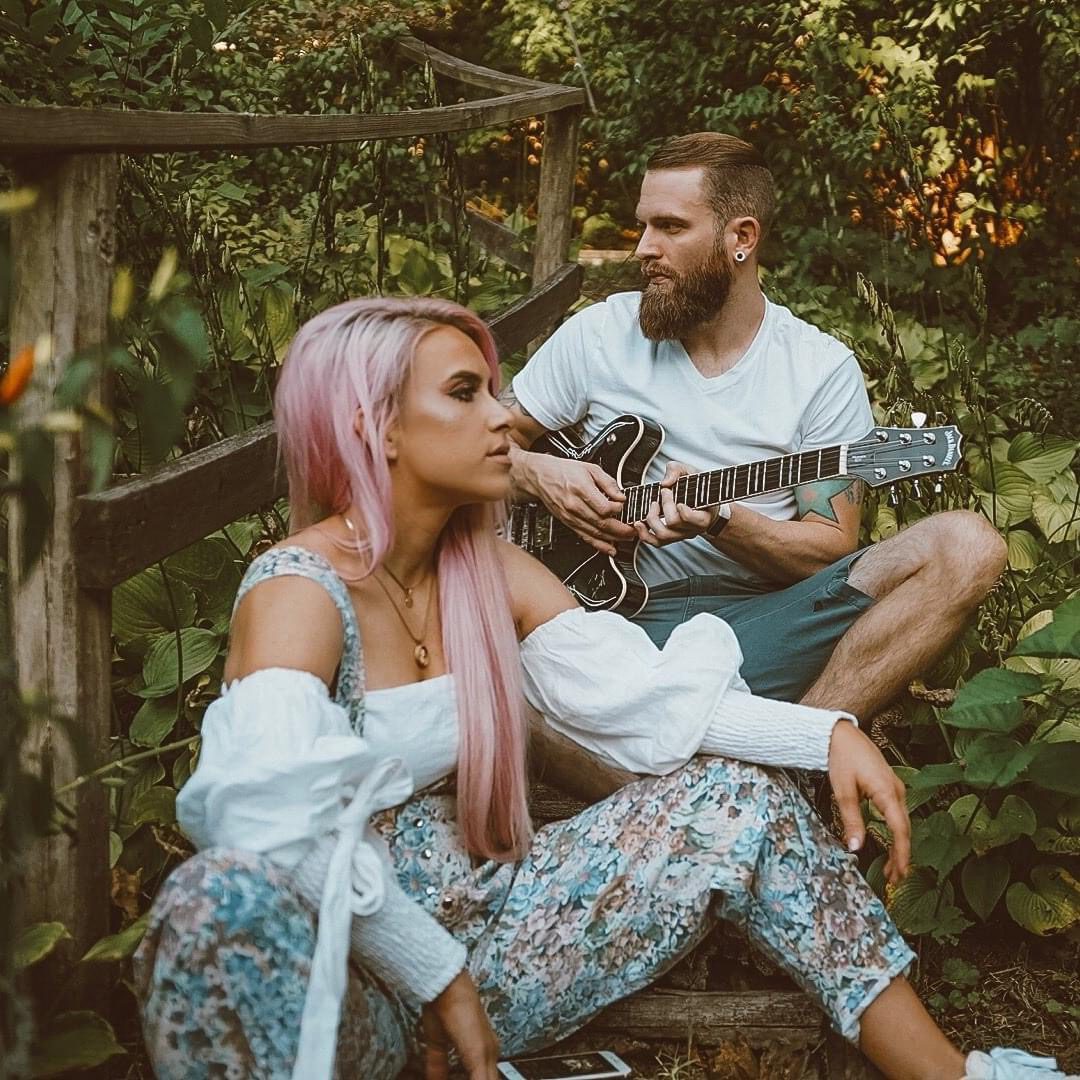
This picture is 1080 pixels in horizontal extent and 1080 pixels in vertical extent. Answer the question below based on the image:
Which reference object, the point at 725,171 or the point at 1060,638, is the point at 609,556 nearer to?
the point at 725,171

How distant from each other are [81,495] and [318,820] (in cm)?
63

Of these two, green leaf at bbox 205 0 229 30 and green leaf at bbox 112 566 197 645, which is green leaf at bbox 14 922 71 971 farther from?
green leaf at bbox 205 0 229 30

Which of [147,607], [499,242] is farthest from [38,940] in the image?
[499,242]

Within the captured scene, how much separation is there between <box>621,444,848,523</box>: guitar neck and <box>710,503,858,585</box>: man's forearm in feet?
0.16

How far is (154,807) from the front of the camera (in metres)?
2.60

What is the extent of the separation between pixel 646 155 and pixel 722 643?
536cm

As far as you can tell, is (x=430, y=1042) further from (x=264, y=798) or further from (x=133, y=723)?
(x=133, y=723)

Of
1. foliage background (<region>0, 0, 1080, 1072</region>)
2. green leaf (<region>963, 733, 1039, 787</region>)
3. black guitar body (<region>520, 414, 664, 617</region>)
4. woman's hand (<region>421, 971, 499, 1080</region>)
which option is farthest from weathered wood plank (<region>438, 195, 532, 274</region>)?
woman's hand (<region>421, 971, 499, 1080</region>)

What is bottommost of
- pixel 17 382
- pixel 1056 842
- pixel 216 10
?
pixel 1056 842

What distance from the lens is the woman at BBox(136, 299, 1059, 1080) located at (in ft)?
6.50

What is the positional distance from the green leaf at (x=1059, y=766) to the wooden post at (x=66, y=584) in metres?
1.63

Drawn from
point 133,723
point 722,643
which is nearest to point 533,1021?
point 722,643

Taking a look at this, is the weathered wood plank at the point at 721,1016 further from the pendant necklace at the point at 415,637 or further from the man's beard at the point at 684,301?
the man's beard at the point at 684,301

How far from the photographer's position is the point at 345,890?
1739 mm
